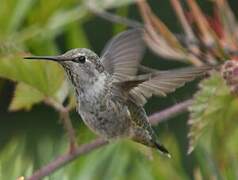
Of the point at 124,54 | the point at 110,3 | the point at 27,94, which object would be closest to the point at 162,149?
the point at 124,54

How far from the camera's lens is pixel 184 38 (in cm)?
255

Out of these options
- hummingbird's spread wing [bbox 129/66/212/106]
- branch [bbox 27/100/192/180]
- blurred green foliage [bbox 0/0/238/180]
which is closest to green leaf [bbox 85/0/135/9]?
blurred green foliage [bbox 0/0/238/180]

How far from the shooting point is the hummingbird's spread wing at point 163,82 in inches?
77.8

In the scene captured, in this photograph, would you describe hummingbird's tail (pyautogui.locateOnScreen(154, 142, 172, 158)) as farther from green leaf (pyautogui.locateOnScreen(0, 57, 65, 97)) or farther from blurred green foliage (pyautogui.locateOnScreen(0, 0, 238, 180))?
green leaf (pyautogui.locateOnScreen(0, 57, 65, 97))

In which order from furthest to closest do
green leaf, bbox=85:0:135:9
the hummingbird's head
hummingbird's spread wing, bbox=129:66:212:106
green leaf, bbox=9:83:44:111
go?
green leaf, bbox=85:0:135:9 < green leaf, bbox=9:83:44:111 < the hummingbird's head < hummingbird's spread wing, bbox=129:66:212:106

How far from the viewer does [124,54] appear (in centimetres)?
235

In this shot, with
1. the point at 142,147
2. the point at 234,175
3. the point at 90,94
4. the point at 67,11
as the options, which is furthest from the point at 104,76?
the point at 67,11

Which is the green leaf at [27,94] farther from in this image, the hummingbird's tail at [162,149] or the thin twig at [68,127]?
the hummingbird's tail at [162,149]

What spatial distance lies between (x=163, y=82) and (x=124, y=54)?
0.24m

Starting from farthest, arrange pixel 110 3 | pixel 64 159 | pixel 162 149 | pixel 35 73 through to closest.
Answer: pixel 110 3 < pixel 162 149 < pixel 35 73 < pixel 64 159

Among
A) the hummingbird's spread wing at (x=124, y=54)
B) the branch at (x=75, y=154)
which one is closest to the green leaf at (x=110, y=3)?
the hummingbird's spread wing at (x=124, y=54)

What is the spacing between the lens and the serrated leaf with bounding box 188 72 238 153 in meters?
2.13

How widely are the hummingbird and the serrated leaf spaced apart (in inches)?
3.3

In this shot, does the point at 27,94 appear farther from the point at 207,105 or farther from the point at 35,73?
the point at 207,105
